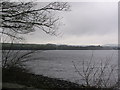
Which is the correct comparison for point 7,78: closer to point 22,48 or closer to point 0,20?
point 22,48

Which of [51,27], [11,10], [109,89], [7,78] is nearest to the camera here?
[109,89]

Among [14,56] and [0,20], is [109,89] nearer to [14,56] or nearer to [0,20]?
[14,56]

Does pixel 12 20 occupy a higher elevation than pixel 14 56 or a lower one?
higher

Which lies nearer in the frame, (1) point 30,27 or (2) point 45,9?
(1) point 30,27

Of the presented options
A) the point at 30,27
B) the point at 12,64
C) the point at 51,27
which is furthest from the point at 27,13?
the point at 12,64

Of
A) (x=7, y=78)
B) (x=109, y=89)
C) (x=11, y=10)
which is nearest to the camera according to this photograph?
(x=109, y=89)

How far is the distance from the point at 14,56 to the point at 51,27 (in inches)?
114

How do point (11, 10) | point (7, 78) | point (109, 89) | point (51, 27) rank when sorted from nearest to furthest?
point (109, 89), point (7, 78), point (11, 10), point (51, 27)

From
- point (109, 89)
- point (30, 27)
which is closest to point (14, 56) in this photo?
point (30, 27)

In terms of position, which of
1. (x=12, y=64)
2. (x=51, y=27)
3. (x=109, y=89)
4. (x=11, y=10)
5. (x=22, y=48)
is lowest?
(x=109, y=89)

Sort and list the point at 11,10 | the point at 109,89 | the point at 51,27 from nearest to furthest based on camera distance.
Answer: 1. the point at 109,89
2. the point at 11,10
3. the point at 51,27

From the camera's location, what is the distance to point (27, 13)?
12.6m

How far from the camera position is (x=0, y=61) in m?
12.4

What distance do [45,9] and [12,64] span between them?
3.80 metres
